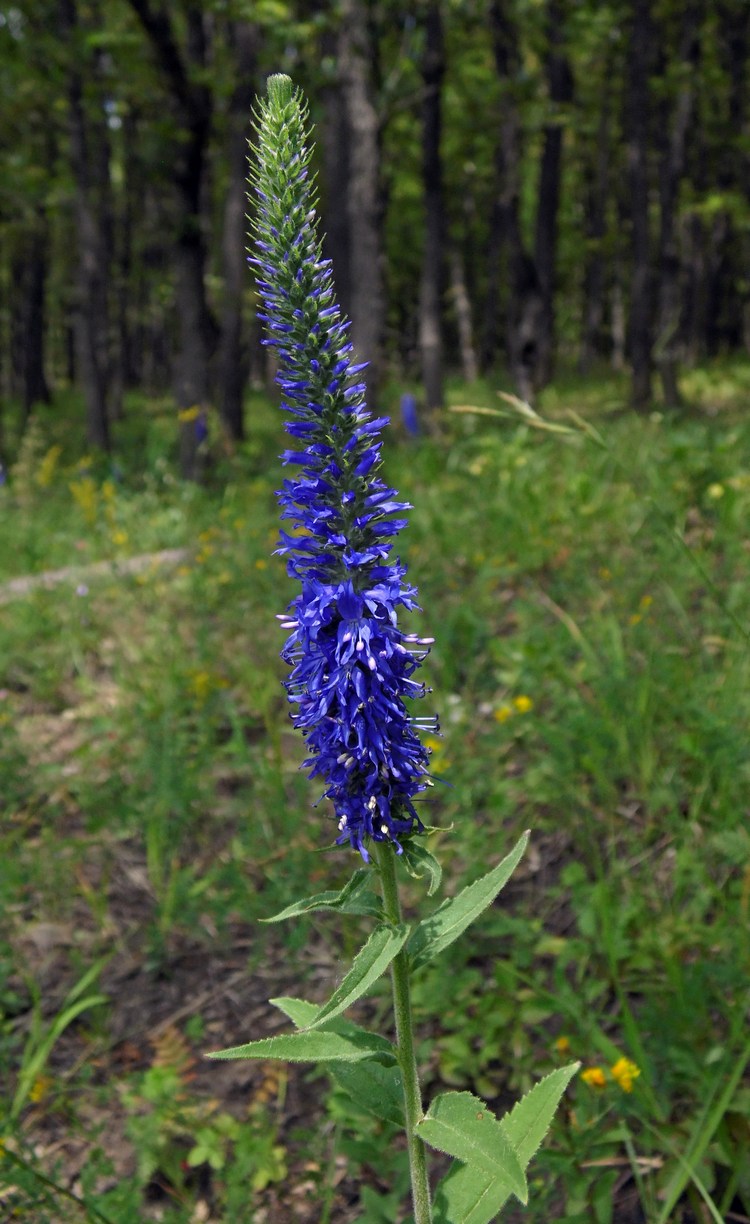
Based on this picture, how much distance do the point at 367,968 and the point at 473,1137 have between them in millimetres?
304

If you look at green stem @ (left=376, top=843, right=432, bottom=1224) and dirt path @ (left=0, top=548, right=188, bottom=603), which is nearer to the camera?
green stem @ (left=376, top=843, right=432, bottom=1224)

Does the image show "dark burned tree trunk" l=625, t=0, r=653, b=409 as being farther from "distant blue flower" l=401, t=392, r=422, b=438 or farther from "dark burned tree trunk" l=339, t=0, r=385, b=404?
"dark burned tree trunk" l=339, t=0, r=385, b=404

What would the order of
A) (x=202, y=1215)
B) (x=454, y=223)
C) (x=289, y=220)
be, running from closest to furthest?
1. (x=289, y=220)
2. (x=202, y=1215)
3. (x=454, y=223)

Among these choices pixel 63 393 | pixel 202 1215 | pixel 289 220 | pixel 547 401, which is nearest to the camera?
pixel 289 220

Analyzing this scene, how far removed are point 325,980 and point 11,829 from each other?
1552 millimetres

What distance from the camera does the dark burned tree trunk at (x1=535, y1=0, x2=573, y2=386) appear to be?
13.0 m

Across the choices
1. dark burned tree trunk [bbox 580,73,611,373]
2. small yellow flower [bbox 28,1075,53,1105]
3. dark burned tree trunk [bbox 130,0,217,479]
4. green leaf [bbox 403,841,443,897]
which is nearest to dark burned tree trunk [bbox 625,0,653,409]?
dark burned tree trunk [bbox 130,0,217,479]

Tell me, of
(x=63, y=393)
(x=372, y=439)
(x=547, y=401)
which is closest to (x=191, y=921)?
(x=372, y=439)

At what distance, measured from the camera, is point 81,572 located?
255 inches

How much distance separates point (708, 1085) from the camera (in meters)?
2.09

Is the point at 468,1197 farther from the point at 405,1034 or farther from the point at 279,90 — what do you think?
the point at 279,90

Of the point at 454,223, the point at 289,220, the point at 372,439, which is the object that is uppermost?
the point at 454,223

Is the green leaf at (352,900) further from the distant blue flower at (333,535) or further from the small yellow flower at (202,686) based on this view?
the small yellow flower at (202,686)

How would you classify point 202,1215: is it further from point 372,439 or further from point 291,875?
point 372,439
